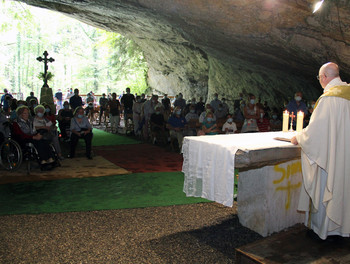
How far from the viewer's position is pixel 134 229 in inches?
157

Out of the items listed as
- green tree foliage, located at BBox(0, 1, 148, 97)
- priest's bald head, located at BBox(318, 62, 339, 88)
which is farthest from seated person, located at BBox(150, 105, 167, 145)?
green tree foliage, located at BBox(0, 1, 148, 97)

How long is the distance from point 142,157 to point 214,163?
5.12m

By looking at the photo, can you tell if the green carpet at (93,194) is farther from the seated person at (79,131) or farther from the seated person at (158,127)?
the seated person at (158,127)

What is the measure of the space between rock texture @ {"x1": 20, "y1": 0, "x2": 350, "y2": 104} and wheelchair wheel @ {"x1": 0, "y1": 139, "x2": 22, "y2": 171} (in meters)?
5.63

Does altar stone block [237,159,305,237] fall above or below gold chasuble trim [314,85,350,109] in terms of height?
below

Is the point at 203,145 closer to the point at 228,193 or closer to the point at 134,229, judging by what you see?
the point at 228,193

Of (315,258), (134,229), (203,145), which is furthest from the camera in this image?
(134,229)

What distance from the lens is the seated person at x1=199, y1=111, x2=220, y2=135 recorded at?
838cm

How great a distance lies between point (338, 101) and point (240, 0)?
20.7ft

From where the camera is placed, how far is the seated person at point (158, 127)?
34.9 feet

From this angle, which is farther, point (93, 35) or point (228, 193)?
point (93, 35)

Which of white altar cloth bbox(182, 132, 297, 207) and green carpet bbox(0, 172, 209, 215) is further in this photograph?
green carpet bbox(0, 172, 209, 215)

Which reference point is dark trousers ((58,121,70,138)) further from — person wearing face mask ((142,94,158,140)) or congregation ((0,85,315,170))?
person wearing face mask ((142,94,158,140))

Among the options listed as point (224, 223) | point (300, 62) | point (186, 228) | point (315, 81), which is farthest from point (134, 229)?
point (315, 81)
